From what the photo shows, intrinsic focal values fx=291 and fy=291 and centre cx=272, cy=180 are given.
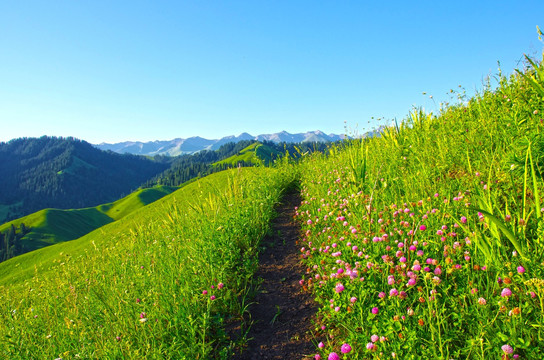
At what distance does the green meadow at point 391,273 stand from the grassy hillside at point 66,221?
12692cm

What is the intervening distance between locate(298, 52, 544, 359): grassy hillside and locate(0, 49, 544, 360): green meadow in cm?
2

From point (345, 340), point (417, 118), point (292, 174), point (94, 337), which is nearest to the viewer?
point (345, 340)

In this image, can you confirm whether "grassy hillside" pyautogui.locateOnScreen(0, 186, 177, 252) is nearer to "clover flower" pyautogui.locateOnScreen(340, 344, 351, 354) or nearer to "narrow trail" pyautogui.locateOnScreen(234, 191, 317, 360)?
"narrow trail" pyautogui.locateOnScreen(234, 191, 317, 360)

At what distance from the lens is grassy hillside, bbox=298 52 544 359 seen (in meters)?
2.14

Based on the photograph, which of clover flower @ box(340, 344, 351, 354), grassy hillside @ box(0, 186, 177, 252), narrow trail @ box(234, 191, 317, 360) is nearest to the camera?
clover flower @ box(340, 344, 351, 354)

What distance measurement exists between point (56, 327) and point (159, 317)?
1.66 metres

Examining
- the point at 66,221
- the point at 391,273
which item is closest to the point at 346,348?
the point at 391,273

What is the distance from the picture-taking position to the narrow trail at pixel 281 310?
10.0ft

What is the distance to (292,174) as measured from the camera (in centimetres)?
1072

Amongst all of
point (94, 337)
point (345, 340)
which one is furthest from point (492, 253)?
point (94, 337)

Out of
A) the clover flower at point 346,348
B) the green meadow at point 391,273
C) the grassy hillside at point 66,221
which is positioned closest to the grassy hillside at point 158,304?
the green meadow at point 391,273

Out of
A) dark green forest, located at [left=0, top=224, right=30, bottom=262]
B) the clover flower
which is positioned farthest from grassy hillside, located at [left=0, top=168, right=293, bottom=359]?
dark green forest, located at [left=0, top=224, right=30, bottom=262]

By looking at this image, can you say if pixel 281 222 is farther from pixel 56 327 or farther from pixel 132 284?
pixel 56 327

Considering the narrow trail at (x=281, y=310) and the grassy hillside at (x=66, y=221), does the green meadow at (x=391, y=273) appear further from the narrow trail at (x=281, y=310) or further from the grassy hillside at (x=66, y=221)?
the grassy hillside at (x=66, y=221)
